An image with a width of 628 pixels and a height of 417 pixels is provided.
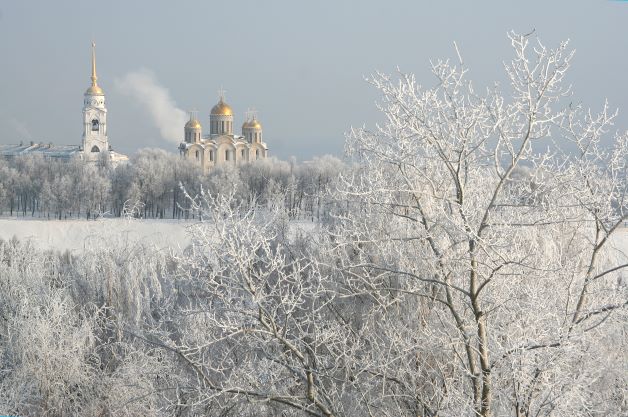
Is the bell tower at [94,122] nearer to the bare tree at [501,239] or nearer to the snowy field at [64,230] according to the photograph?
the snowy field at [64,230]

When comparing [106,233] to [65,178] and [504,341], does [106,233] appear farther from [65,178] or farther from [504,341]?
[65,178]

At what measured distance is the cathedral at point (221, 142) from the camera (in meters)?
31.7

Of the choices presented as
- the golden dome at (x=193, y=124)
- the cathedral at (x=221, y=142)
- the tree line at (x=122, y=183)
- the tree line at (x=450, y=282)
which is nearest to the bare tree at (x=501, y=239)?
the tree line at (x=450, y=282)

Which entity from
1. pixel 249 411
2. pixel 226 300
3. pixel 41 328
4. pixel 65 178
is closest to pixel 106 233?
pixel 41 328

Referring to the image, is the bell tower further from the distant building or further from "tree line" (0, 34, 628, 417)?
"tree line" (0, 34, 628, 417)

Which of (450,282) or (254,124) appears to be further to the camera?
(254,124)

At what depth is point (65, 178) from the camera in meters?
25.2

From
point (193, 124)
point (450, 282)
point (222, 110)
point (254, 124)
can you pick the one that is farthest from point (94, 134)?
point (450, 282)

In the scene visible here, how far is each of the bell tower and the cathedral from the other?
9.81ft

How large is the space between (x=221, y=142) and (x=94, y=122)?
195 inches

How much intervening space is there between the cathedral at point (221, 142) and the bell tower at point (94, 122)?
299 centimetres

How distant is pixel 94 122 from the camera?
29391mm

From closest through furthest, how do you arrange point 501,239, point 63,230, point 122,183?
1. point 501,239
2. point 63,230
3. point 122,183

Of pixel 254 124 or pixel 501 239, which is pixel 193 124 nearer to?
pixel 254 124
